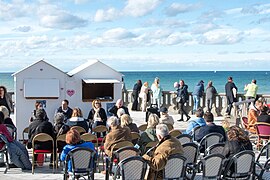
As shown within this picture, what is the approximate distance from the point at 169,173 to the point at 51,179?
8.82 ft

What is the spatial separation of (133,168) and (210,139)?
2896mm

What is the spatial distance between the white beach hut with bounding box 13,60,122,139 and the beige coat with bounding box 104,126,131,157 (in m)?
4.94

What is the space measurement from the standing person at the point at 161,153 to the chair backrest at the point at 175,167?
69mm

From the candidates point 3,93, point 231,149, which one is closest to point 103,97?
point 3,93

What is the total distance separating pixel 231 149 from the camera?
7832 mm

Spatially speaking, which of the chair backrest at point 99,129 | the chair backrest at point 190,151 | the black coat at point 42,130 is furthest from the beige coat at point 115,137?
the chair backrest at point 99,129

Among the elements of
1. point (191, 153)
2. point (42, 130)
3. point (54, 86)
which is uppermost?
point (54, 86)

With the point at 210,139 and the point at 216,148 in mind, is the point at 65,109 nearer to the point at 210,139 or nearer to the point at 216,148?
the point at 210,139

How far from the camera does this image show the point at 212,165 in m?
7.42

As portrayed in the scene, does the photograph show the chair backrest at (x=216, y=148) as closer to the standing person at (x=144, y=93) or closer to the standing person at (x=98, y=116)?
the standing person at (x=98, y=116)

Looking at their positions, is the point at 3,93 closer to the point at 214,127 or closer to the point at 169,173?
the point at 214,127

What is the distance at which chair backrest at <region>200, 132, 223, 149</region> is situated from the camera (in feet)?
31.6

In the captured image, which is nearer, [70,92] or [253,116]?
[253,116]

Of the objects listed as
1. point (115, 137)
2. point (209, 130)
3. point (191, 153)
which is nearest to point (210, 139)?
point (209, 130)
